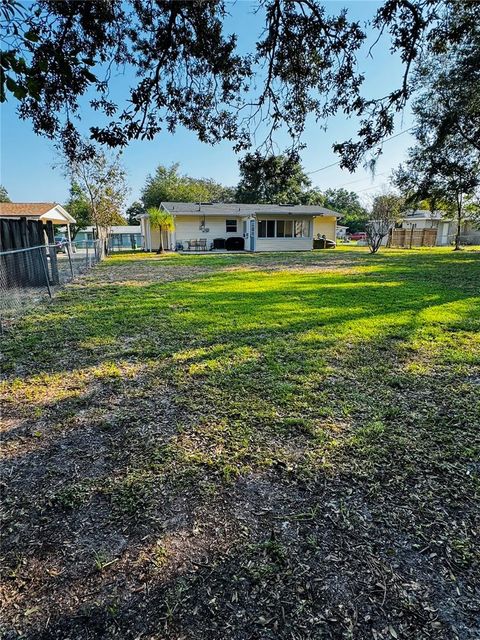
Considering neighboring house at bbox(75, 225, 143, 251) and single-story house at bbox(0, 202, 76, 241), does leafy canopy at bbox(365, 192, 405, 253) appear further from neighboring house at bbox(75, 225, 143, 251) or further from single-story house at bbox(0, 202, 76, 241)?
neighboring house at bbox(75, 225, 143, 251)

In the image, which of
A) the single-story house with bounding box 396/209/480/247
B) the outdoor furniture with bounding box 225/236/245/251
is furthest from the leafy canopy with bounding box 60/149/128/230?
the single-story house with bounding box 396/209/480/247

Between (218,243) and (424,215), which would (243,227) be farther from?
(424,215)

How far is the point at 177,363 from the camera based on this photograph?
4.12 m

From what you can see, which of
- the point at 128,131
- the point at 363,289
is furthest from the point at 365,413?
the point at 363,289

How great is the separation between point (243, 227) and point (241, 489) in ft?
84.9

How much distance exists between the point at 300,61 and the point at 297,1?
599mm

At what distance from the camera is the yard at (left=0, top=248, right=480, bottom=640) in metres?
1.44

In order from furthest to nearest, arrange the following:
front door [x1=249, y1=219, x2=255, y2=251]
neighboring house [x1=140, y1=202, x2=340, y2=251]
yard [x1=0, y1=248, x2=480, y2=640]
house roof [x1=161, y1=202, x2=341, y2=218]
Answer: front door [x1=249, y1=219, x2=255, y2=251] → neighboring house [x1=140, y1=202, x2=340, y2=251] → house roof [x1=161, y1=202, x2=341, y2=218] → yard [x1=0, y1=248, x2=480, y2=640]

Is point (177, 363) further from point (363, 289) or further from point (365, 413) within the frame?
point (363, 289)

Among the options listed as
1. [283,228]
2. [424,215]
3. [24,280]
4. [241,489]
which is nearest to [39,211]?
[283,228]

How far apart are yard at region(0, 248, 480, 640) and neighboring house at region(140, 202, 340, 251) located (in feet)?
65.8

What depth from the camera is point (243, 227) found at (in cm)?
2680

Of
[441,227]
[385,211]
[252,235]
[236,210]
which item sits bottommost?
[252,235]

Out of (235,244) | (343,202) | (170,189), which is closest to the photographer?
(235,244)
